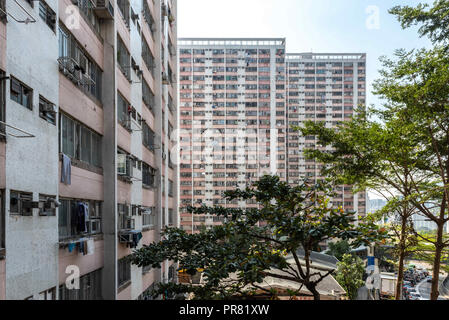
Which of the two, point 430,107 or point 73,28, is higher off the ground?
point 73,28

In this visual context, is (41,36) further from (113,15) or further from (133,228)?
(133,228)

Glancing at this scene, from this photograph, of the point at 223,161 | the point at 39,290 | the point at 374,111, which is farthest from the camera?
the point at 223,161

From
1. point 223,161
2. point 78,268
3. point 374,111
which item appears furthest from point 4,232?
point 223,161

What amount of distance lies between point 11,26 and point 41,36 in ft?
3.61

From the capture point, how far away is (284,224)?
543 centimetres

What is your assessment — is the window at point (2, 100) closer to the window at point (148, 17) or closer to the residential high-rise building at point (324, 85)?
the window at point (148, 17)

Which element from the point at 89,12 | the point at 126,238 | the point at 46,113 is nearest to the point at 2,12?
the point at 46,113

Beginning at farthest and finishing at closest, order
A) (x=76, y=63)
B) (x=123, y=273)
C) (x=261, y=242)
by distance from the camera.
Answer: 1. (x=123, y=273)
2. (x=76, y=63)
3. (x=261, y=242)

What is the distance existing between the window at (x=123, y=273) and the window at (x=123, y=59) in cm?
633

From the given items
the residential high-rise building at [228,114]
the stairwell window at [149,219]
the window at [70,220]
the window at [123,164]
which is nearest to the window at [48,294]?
the window at [70,220]

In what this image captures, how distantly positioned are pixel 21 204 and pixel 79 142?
10.9 feet

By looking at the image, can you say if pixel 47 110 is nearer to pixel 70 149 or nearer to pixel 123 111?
pixel 70 149

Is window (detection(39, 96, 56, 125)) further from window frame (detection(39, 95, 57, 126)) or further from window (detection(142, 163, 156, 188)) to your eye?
window (detection(142, 163, 156, 188))

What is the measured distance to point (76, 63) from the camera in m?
8.16
